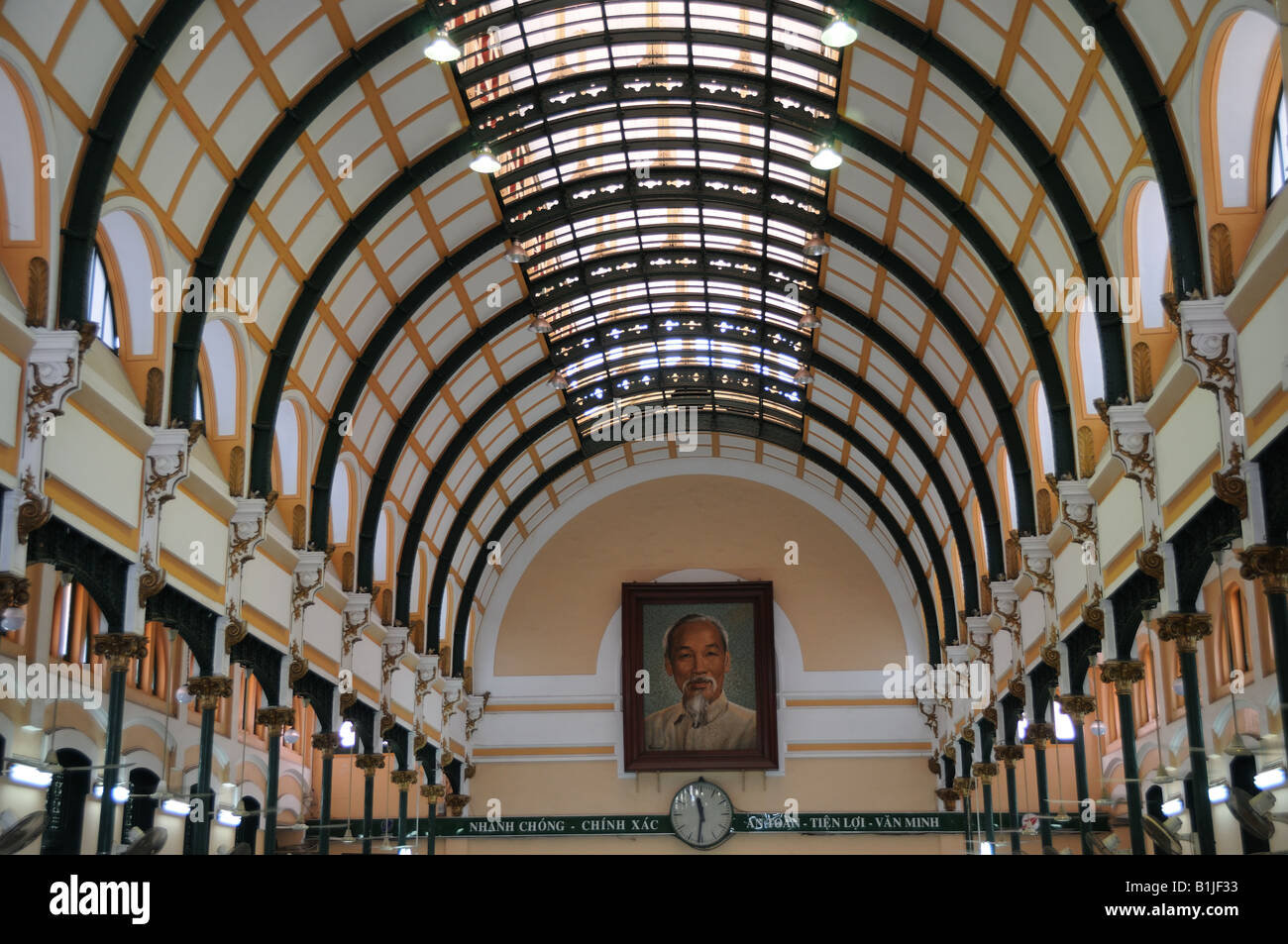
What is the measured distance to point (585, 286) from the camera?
139 ft

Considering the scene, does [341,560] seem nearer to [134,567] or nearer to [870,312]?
[134,567]

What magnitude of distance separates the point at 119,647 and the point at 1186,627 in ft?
57.6

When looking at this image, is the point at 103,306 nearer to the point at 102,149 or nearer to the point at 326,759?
the point at 102,149

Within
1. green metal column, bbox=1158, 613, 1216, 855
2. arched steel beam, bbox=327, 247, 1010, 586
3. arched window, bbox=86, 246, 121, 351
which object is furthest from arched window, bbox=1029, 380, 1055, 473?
arched window, bbox=86, 246, 121, 351

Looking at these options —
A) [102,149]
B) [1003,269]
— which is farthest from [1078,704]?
[102,149]

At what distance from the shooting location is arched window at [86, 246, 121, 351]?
75.2 ft

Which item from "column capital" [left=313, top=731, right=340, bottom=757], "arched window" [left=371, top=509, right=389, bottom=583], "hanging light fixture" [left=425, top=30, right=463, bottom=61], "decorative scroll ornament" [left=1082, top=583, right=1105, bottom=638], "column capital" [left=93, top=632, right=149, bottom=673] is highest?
"hanging light fixture" [left=425, top=30, right=463, bottom=61]

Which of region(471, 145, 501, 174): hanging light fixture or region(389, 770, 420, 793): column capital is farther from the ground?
region(471, 145, 501, 174): hanging light fixture

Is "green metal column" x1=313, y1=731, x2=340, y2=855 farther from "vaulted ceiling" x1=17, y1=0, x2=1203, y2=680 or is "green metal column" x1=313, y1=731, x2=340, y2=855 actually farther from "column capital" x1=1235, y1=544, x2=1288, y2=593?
"column capital" x1=1235, y1=544, x2=1288, y2=593

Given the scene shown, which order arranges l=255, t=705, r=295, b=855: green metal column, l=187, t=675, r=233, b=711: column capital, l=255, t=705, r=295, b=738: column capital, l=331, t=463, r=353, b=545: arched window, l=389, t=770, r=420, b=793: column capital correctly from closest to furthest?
l=187, t=675, r=233, b=711: column capital < l=255, t=705, r=295, b=855: green metal column < l=255, t=705, r=295, b=738: column capital < l=331, t=463, r=353, b=545: arched window < l=389, t=770, r=420, b=793: column capital

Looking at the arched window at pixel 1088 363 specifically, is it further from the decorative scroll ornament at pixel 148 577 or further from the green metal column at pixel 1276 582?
the decorative scroll ornament at pixel 148 577

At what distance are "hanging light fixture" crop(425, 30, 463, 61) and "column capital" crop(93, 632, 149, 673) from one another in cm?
1216
